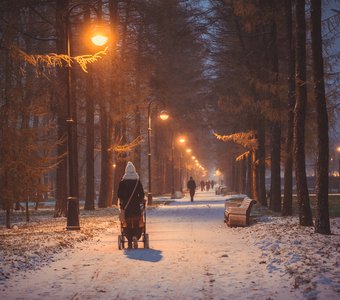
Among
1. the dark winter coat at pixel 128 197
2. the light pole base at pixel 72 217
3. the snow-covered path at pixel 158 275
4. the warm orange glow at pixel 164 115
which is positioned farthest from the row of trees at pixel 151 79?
the dark winter coat at pixel 128 197

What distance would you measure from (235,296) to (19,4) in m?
14.1

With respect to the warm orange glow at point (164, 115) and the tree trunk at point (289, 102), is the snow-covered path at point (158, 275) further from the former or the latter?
the warm orange glow at point (164, 115)

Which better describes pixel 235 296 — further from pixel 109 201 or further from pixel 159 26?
pixel 109 201

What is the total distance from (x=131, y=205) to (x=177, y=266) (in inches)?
115

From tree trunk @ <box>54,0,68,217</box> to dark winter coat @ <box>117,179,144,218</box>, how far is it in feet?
24.4

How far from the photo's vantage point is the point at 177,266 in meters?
9.79

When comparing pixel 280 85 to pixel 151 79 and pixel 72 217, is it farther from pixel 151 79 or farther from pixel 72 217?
pixel 151 79

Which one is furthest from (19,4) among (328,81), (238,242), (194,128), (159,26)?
(194,128)

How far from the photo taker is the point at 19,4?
59.1ft

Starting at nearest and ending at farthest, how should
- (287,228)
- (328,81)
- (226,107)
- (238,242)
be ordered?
(238,242) → (287,228) → (328,81) → (226,107)

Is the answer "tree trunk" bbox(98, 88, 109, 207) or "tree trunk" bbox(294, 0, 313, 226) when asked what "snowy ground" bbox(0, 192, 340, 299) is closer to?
"tree trunk" bbox(294, 0, 313, 226)

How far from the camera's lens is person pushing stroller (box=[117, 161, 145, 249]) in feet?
40.4

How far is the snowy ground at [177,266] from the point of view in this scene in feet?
24.7

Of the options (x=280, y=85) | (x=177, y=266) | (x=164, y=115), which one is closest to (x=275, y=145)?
(x=280, y=85)
